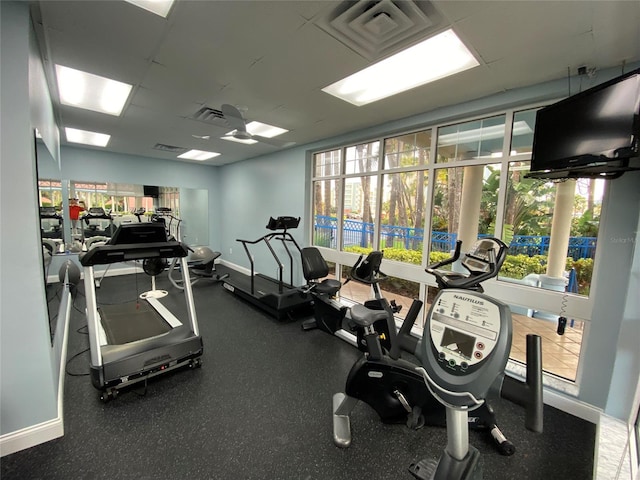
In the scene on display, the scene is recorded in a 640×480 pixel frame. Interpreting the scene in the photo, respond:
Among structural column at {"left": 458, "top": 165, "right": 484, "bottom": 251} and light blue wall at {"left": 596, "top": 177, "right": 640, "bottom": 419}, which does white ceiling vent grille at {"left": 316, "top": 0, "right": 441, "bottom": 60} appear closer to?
structural column at {"left": 458, "top": 165, "right": 484, "bottom": 251}

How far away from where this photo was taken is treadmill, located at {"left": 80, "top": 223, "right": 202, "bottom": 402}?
7.32 ft

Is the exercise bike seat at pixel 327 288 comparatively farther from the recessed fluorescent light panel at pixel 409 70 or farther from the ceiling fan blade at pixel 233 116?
the recessed fluorescent light panel at pixel 409 70

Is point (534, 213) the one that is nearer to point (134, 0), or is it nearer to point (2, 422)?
point (134, 0)

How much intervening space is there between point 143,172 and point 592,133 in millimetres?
7380

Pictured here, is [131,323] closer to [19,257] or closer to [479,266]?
[19,257]

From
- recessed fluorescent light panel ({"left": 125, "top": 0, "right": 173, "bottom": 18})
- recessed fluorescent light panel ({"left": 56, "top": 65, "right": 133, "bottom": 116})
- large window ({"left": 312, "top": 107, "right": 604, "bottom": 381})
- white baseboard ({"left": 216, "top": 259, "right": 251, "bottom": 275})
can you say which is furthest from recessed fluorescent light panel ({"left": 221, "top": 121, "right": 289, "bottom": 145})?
white baseboard ({"left": 216, "top": 259, "right": 251, "bottom": 275})

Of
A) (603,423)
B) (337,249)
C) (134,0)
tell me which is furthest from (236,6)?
(603,423)

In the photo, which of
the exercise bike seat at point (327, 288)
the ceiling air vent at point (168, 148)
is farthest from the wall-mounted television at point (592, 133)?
the ceiling air vent at point (168, 148)

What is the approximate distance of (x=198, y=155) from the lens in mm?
5992

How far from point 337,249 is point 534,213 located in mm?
2677

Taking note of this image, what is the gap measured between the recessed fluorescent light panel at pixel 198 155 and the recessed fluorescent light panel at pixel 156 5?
4.17 m

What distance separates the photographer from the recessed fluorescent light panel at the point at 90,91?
2.51 meters

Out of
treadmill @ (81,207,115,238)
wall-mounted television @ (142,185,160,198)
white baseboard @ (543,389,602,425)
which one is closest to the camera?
white baseboard @ (543,389,602,425)

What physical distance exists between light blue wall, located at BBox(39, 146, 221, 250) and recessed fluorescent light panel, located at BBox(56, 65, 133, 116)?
8.56 ft
